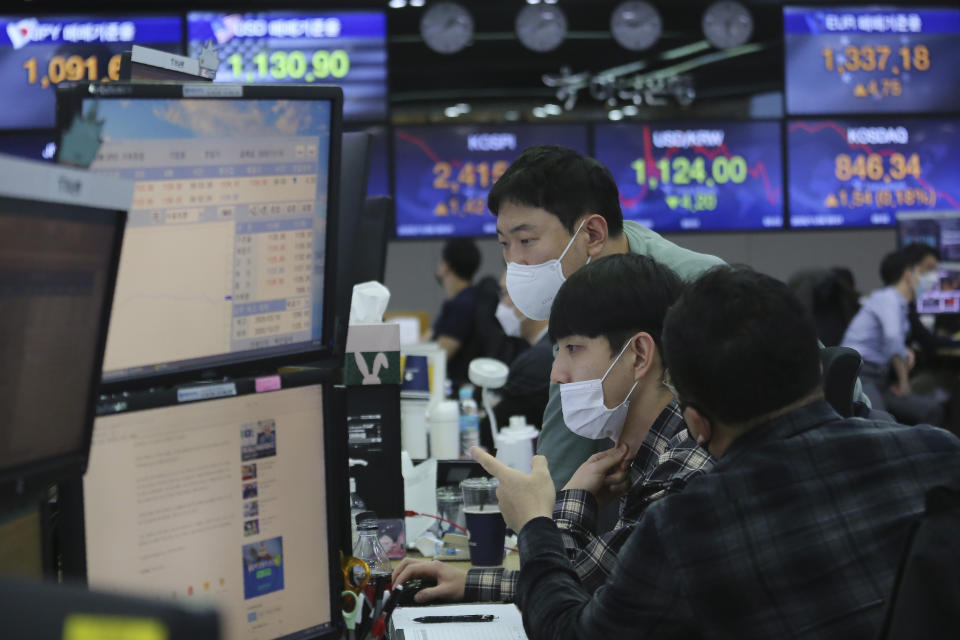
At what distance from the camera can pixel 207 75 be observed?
1576mm

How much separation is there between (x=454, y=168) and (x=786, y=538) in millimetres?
4827

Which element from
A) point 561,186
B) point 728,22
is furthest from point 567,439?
point 728,22

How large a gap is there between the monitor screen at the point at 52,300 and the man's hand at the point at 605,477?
42.7 inches

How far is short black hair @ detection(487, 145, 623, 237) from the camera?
2.43m

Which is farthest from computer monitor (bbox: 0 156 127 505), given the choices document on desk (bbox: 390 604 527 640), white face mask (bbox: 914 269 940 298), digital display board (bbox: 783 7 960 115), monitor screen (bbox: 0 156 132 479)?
white face mask (bbox: 914 269 940 298)

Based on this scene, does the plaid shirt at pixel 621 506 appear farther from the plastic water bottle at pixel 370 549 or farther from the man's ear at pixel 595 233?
the man's ear at pixel 595 233

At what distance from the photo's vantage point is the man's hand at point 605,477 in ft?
6.08

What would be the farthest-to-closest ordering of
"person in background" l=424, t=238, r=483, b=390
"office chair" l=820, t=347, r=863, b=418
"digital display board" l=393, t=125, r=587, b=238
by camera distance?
"digital display board" l=393, t=125, r=587, b=238 < "person in background" l=424, t=238, r=483, b=390 < "office chair" l=820, t=347, r=863, b=418

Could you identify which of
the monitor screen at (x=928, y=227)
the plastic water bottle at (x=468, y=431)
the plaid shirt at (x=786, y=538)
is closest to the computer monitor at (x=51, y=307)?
the plaid shirt at (x=786, y=538)

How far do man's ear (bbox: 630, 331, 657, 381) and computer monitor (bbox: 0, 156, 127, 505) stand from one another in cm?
113

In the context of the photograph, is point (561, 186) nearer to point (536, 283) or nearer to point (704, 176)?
point (536, 283)

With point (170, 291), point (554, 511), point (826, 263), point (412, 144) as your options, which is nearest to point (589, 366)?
point (554, 511)

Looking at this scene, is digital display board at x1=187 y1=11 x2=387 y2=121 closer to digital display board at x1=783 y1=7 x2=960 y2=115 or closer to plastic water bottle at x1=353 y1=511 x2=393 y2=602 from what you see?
digital display board at x1=783 y1=7 x2=960 y2=115

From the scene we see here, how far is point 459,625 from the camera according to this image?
1.64m
